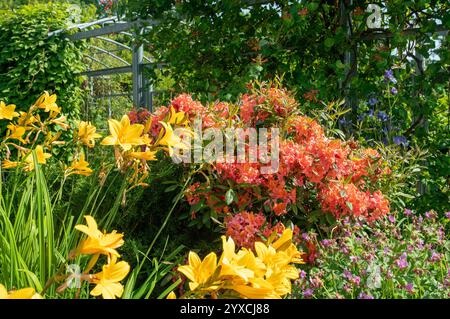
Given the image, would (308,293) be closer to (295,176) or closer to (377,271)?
(377,271)

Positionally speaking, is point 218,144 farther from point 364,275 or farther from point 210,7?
point 210,7

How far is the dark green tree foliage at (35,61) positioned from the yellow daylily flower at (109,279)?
4.68 meters

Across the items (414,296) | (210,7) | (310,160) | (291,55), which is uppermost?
(210,7)

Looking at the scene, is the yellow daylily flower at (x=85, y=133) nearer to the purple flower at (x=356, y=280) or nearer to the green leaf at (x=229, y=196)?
the green leaf at (x=229, y=196)

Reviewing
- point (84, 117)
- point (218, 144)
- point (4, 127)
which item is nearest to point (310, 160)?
point (218, 144)

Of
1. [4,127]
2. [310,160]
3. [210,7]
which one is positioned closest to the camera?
[310,160]

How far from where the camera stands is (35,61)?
17.7 ft

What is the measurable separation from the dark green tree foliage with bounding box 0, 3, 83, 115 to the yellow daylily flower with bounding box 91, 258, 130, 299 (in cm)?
468

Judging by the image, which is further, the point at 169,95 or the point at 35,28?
the point at 35,28

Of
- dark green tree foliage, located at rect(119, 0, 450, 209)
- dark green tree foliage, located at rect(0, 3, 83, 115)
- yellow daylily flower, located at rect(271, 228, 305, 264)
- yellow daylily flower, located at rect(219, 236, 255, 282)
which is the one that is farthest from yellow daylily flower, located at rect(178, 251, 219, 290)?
dark green tree foliage, located at rect(0, 3, 83, 115)

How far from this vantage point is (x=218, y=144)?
2.03 meters

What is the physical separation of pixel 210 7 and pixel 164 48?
503 millimetres

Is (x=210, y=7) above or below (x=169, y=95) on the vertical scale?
above
